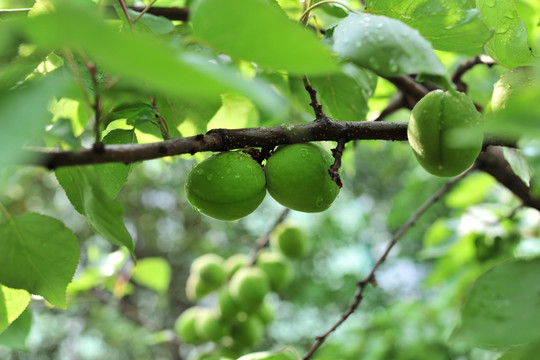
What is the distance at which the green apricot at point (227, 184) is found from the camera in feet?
2.33

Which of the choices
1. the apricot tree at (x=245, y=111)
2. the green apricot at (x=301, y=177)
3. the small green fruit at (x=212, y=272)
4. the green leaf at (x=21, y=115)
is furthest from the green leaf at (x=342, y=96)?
the small green fruit at (x=212, y=272)

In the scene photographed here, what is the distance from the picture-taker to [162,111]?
3.02 ft

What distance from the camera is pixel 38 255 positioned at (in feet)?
2.40

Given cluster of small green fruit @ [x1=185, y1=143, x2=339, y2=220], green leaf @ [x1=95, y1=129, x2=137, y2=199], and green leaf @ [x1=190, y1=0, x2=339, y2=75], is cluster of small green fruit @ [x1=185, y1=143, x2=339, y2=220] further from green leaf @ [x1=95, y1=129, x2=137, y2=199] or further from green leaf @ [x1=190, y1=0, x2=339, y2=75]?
green leaf @ [x1=190, y1=0, x2=339, y2=75]

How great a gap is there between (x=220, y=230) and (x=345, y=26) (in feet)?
23.0

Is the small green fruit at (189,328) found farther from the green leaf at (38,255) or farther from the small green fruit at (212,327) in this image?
the green leaf at (38,255)

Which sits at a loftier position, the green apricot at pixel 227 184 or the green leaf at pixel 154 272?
the green apricot at pixel 227 184

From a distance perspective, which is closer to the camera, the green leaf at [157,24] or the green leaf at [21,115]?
the green leaf at [21,115]

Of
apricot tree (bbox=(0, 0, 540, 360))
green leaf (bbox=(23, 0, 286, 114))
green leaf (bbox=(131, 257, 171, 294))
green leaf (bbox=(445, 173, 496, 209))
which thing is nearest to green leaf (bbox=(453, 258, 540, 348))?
apricot tree (bbox=(0, 0, 540, 360))

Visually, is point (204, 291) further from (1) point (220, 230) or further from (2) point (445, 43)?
(1) point (220, 230)

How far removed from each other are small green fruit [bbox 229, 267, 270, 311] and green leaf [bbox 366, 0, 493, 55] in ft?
3.89

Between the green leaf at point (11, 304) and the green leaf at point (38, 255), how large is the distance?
89 millimetres

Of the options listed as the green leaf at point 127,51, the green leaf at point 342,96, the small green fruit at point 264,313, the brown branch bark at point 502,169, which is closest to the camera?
the green leaf at point 127,51

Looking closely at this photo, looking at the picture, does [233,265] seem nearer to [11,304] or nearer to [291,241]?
[291,241]
